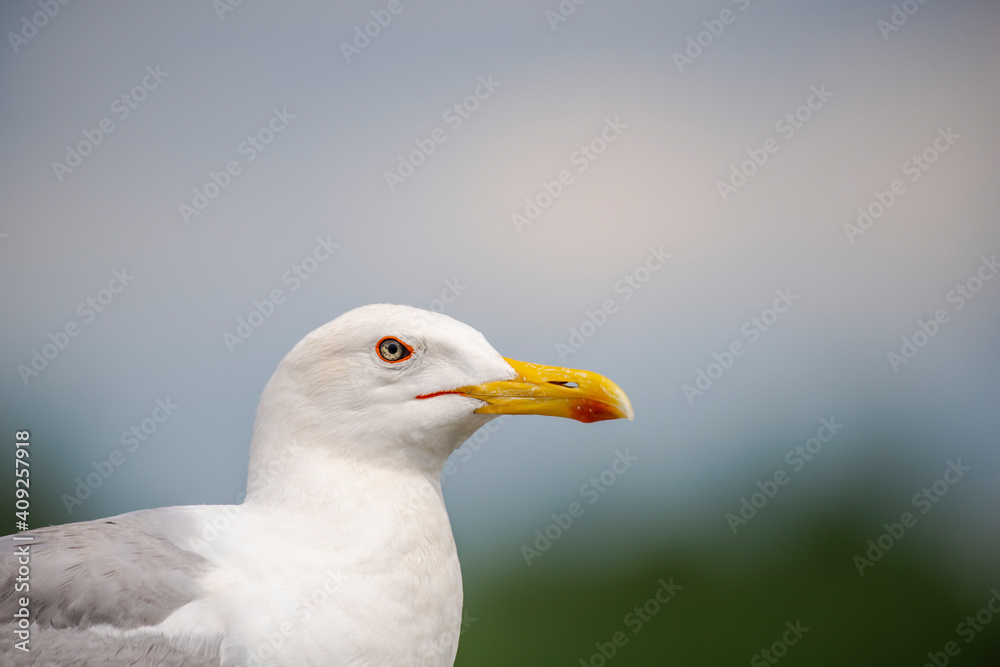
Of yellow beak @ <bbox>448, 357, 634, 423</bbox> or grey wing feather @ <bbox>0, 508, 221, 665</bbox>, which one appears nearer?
grey wing feather @ <bbox>0, 508, 221, 665</bbox>

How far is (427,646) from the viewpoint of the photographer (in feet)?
6.43

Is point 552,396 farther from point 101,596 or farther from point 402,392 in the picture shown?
point 101,596

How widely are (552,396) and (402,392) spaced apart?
40 centimetres

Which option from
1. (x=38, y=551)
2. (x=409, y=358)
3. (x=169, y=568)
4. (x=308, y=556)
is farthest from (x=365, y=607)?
(x=38, y=551)

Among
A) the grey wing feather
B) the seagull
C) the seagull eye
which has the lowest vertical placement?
the grey wing feather

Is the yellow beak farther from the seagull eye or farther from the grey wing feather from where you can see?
the grey wing feather

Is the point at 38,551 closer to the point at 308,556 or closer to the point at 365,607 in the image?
the point at 308,556

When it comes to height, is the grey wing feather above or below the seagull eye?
below

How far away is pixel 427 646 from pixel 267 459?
64 centimetres

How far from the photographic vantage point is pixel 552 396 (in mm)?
2084

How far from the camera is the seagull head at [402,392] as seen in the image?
206cm

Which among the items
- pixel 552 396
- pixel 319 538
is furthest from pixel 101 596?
pixel 552 396

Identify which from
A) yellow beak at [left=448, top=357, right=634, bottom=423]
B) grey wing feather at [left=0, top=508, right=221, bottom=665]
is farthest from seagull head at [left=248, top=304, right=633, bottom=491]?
grey wing feather at [left=0, top=508, right=221, bottom=665]

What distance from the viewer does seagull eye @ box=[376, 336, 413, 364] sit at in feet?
6.89
